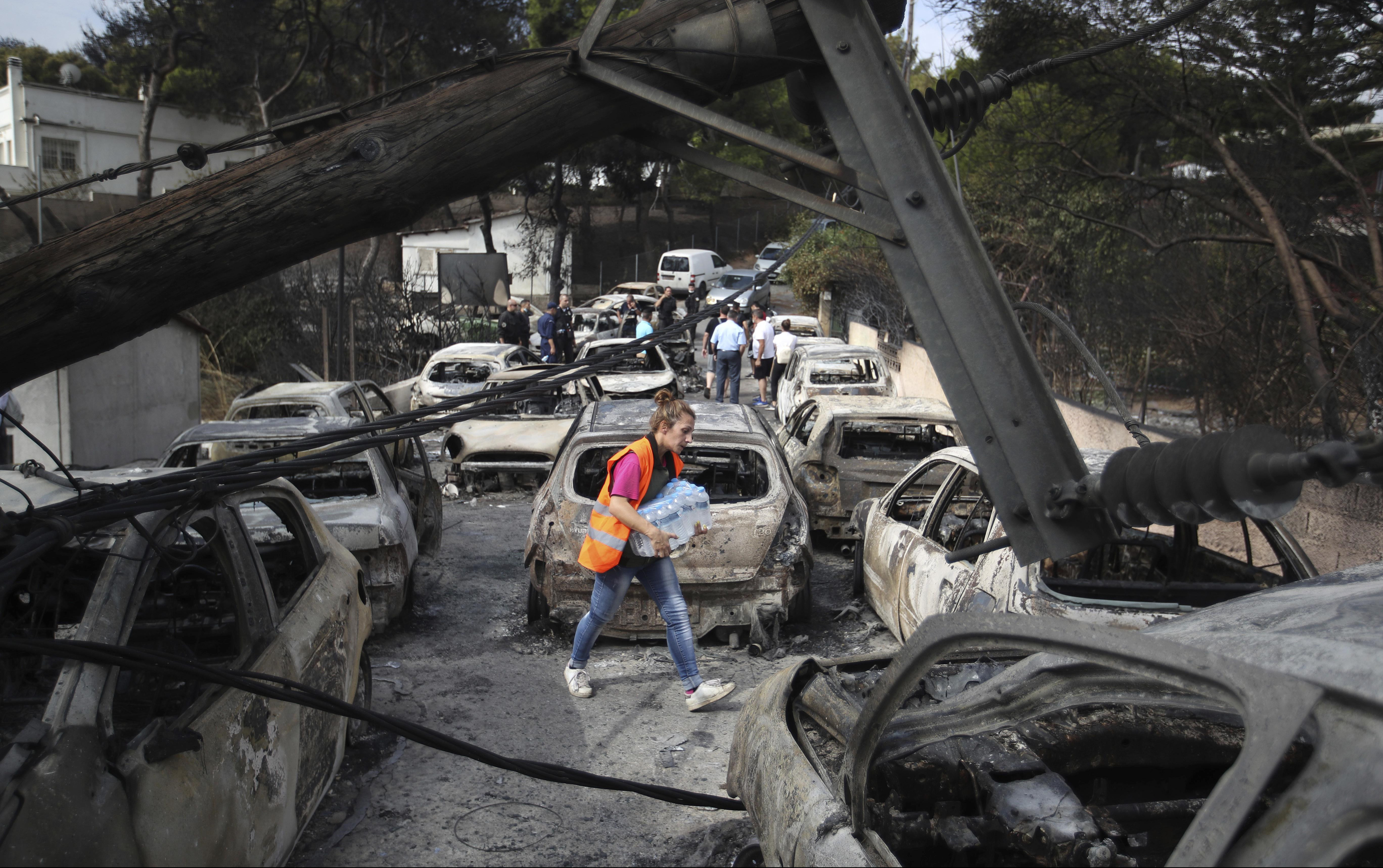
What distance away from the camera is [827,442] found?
9.10 m

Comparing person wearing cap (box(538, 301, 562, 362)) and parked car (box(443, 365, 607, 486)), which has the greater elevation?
person wearing cap (box(538, 301, 562, 362))

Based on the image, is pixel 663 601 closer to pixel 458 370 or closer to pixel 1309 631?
pixel 1309 631

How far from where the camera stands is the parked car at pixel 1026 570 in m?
4.93

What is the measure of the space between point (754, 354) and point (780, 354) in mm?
1212

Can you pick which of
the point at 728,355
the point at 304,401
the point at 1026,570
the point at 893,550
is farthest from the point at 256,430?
the point at 728,355

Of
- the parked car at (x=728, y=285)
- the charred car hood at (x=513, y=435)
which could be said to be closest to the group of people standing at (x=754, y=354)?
the charred car hood at (x=513, y=435)

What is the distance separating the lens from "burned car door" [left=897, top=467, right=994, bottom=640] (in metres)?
5.88

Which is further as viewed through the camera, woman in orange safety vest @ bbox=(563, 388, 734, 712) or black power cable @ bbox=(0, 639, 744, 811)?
woman in orange safety vest @ bbox=(563, 388, 734, 712)

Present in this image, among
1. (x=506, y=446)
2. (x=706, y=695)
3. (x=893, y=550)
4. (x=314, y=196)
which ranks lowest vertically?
(x=706, y=695)

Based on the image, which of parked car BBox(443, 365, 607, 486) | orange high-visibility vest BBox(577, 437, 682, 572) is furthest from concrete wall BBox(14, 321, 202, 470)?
orange high-visibility vest BBox(577, 437, 682, 572)

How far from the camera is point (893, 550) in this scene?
269 inches

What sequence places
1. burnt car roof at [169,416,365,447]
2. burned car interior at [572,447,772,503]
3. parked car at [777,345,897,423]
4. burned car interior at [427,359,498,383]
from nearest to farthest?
burnt car roof at [169,416,365,447] < burned car interior at [572,447,772,503] < parked car at [777,345,897,423] < burned car interior at [427,359,498,383]

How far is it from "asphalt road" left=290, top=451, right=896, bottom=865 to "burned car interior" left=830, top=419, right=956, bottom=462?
1.54 m

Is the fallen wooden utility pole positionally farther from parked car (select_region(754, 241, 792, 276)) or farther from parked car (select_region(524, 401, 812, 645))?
parked car (select_region(754, 241, 792, 276))
